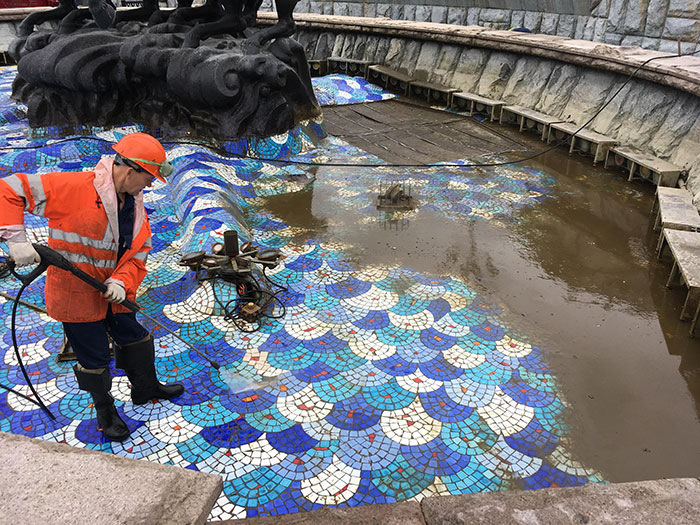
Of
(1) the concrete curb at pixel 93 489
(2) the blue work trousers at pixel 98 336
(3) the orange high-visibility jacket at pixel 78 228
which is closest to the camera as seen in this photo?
(1) the concrete curb at pixel 93 489

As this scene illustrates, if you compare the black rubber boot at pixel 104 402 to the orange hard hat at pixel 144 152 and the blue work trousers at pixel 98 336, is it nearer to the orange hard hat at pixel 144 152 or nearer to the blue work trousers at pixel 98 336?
the blue work trousers at pixel 98 336

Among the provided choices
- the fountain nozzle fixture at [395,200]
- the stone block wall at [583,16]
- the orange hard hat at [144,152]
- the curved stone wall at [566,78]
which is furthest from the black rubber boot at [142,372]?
the stone block wall at [583,16]

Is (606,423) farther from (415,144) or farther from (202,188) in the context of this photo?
(415,144)

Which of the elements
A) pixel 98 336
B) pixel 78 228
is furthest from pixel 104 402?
pixel 78 228

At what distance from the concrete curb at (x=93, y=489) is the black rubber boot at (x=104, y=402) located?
3.45 ft

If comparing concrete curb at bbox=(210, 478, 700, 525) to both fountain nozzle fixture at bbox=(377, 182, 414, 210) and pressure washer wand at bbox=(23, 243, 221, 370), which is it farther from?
fountain nozzle fixture at bbox=(377, 182, 414, 210)

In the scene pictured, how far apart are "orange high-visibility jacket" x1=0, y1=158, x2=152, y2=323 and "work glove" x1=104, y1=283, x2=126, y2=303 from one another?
2.6 inches

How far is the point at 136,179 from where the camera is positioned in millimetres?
2959

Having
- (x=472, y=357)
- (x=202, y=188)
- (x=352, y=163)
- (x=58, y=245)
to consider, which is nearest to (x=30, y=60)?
(x=202, y=188)

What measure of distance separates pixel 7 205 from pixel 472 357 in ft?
11.1

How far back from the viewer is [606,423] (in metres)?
3.69

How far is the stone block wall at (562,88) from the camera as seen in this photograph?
7.96 metres

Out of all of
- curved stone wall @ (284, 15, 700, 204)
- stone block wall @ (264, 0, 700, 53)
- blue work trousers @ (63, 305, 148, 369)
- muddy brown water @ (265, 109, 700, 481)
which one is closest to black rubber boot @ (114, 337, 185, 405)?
blue work trousers @ (63, 305, 148, 369)

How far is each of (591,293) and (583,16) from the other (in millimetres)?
11521
